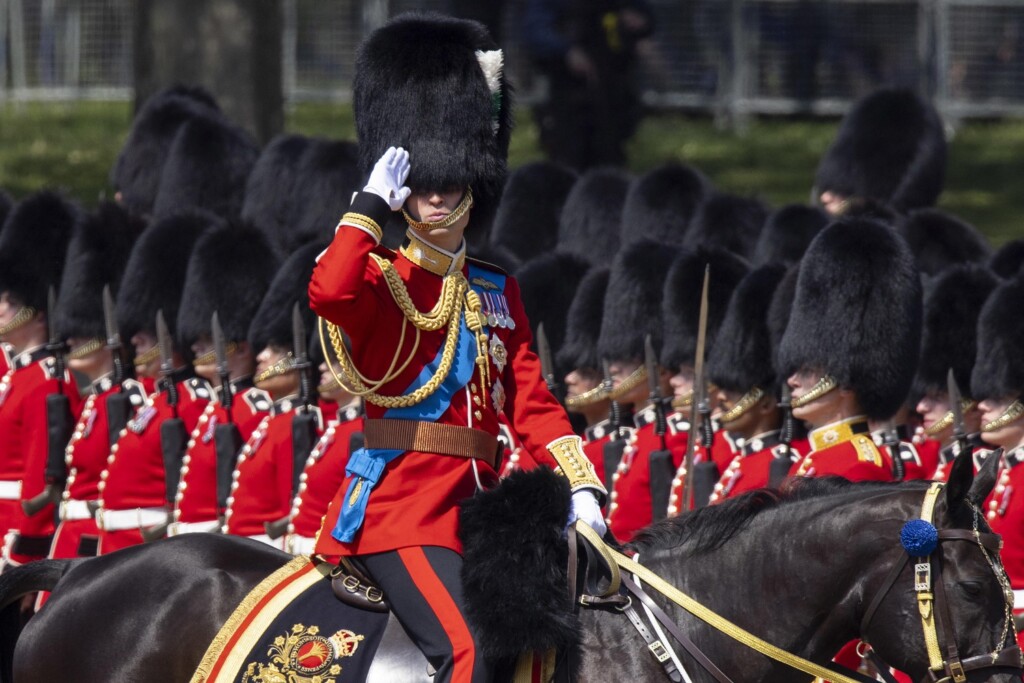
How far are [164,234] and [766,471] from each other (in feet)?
10.1

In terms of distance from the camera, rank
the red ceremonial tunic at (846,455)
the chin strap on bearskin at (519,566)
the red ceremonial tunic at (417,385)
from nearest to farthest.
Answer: the chin strap on bearskin at (519,566)
the red ceremonial tunic at (417,385)
the red ceremonial tunic at (846,455)

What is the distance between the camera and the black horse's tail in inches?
189

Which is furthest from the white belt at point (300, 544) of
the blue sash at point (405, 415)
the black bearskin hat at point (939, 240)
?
the black bearskin hat at point (939, 240)

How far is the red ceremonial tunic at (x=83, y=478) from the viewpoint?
7336 mm

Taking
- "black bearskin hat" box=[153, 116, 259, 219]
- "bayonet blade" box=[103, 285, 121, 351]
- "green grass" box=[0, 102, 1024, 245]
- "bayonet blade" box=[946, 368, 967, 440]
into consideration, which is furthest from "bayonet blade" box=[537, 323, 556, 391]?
"green grass" box=[0, 102, 1024, 245]

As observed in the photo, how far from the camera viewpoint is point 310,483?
6.53 metres

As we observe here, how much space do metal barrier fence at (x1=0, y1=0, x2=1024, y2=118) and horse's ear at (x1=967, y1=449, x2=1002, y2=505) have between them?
11734mm

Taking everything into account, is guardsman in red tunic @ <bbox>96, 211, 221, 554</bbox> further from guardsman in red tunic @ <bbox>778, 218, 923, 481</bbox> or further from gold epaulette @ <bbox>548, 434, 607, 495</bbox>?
gold epaulette @ <bbox>548, 434, 607, 495</bbox>

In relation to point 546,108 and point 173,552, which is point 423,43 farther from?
point 546,108

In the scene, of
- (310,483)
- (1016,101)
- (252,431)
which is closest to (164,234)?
(252,431)

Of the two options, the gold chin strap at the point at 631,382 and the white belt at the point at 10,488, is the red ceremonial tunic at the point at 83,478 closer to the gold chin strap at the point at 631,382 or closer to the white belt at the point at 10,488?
the white belt at the point at 10,488

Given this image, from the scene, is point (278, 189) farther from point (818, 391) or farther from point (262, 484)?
point (818, 391)

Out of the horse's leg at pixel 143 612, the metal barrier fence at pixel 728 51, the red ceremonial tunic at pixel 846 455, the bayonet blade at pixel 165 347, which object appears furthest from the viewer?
the metal barrier fence at pixel 728 51

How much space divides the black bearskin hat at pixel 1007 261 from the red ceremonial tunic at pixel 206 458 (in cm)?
286
